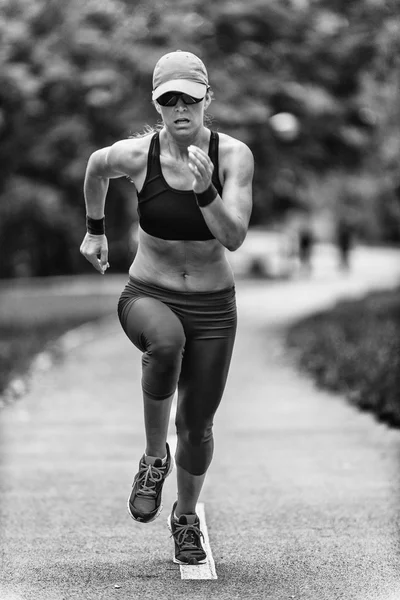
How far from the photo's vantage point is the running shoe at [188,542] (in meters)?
5.26

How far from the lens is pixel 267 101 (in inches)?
631

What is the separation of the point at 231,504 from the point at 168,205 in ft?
7.52

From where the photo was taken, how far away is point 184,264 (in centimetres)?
506

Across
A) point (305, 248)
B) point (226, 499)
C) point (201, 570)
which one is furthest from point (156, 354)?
point (305, 248)

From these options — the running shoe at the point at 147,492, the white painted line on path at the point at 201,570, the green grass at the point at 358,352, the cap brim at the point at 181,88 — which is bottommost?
the green grass at the point at 358,352

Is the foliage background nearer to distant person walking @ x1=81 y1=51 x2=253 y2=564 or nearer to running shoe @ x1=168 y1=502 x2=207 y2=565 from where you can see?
distant person walking @ x1=81 y1=51 x2=253 y2=564

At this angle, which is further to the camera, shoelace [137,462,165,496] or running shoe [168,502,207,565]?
running shoe [168,502,207,565]

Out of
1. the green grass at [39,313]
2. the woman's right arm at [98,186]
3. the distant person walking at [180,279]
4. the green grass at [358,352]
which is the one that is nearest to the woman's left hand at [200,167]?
the distant person walking at [180,279]

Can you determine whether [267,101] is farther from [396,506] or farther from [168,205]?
[168,205]

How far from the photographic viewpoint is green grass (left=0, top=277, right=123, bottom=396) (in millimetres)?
14383

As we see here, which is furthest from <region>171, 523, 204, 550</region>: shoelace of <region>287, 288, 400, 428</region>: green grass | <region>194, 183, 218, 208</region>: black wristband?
<region>287, 288, 400, 428</region>: green grass

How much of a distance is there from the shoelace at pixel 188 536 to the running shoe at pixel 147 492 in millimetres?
215

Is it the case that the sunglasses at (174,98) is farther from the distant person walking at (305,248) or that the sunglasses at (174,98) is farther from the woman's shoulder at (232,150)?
the distant person walking at (305,248)

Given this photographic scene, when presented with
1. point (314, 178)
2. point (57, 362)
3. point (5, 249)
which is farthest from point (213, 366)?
point (5, 249)
